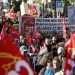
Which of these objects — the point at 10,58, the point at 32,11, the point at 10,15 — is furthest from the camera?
the point at 10,15

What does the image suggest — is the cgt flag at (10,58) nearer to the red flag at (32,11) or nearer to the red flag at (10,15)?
the red flag at (32,11)

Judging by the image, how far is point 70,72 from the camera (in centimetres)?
630

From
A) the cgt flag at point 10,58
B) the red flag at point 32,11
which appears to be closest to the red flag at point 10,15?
the red flag at point 32,11

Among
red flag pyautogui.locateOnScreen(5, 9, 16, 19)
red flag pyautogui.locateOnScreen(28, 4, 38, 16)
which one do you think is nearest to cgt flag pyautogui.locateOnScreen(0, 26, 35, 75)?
red flag pyautogui.locateOnScreen(28, 4, 38, 16)

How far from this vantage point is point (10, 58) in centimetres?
542

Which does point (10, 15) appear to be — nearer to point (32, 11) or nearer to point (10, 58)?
point (32, 11)

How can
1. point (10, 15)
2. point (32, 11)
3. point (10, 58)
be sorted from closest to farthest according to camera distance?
point (10, 58), point (32, 11), point (10, 15)

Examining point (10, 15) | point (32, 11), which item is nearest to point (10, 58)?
point (32, 11)

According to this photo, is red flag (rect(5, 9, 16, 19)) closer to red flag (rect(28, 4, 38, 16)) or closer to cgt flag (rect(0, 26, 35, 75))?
red flag (rect(28, 4, 38, 16))

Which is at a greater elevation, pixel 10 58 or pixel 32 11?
pixel 10 58

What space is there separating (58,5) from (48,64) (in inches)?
764

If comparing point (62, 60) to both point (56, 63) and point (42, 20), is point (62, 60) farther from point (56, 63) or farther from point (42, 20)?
A: point (42, 20)

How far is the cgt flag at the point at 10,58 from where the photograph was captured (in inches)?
212

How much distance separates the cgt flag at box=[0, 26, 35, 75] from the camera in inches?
212
